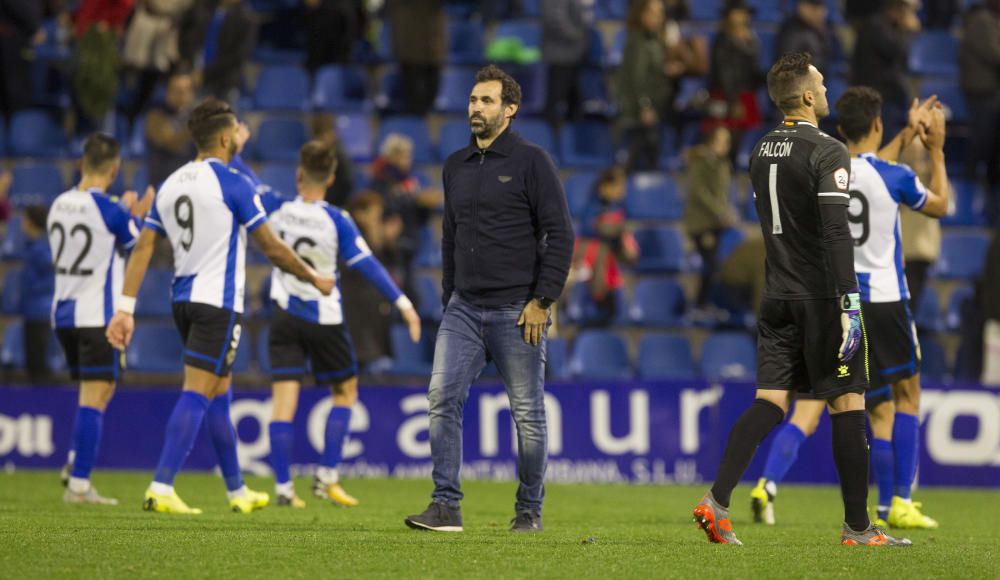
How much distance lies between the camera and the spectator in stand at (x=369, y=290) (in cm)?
1196

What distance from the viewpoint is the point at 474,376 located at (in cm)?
708

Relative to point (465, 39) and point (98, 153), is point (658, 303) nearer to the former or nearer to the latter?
point (465, 39)

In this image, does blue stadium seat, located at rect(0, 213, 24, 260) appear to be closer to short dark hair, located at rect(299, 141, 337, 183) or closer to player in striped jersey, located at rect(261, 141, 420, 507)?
player in striped jersey, located at rect(261, 141, 420, 507)

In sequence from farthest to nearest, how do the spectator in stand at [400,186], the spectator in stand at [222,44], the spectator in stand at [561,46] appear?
the spectator in stand at [561,46], the spectator in stand at [222,44], the spectator in stand at [400,186]

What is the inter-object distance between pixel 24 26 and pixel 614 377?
7.67 meters

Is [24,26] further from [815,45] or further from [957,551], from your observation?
[957,551]

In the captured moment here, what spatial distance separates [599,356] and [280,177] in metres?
3.96

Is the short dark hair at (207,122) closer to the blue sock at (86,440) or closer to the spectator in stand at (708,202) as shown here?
the blue sock at (86,440)

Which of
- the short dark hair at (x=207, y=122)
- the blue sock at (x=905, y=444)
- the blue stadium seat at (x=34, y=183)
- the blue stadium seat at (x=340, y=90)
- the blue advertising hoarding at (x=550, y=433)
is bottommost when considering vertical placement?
the blue advertising hoarding at (x=550, y=433)

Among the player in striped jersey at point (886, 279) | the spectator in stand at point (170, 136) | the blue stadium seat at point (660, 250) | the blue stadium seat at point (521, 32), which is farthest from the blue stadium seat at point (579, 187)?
the player in striped jersey at point (886, 279)

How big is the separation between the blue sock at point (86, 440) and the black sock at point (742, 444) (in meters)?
4.43

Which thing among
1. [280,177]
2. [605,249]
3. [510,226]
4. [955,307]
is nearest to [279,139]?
[280,177]

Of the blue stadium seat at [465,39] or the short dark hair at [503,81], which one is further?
the blue stadium seat at [465,39]

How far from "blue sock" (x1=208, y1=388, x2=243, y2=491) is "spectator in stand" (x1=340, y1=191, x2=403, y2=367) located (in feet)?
12.5
